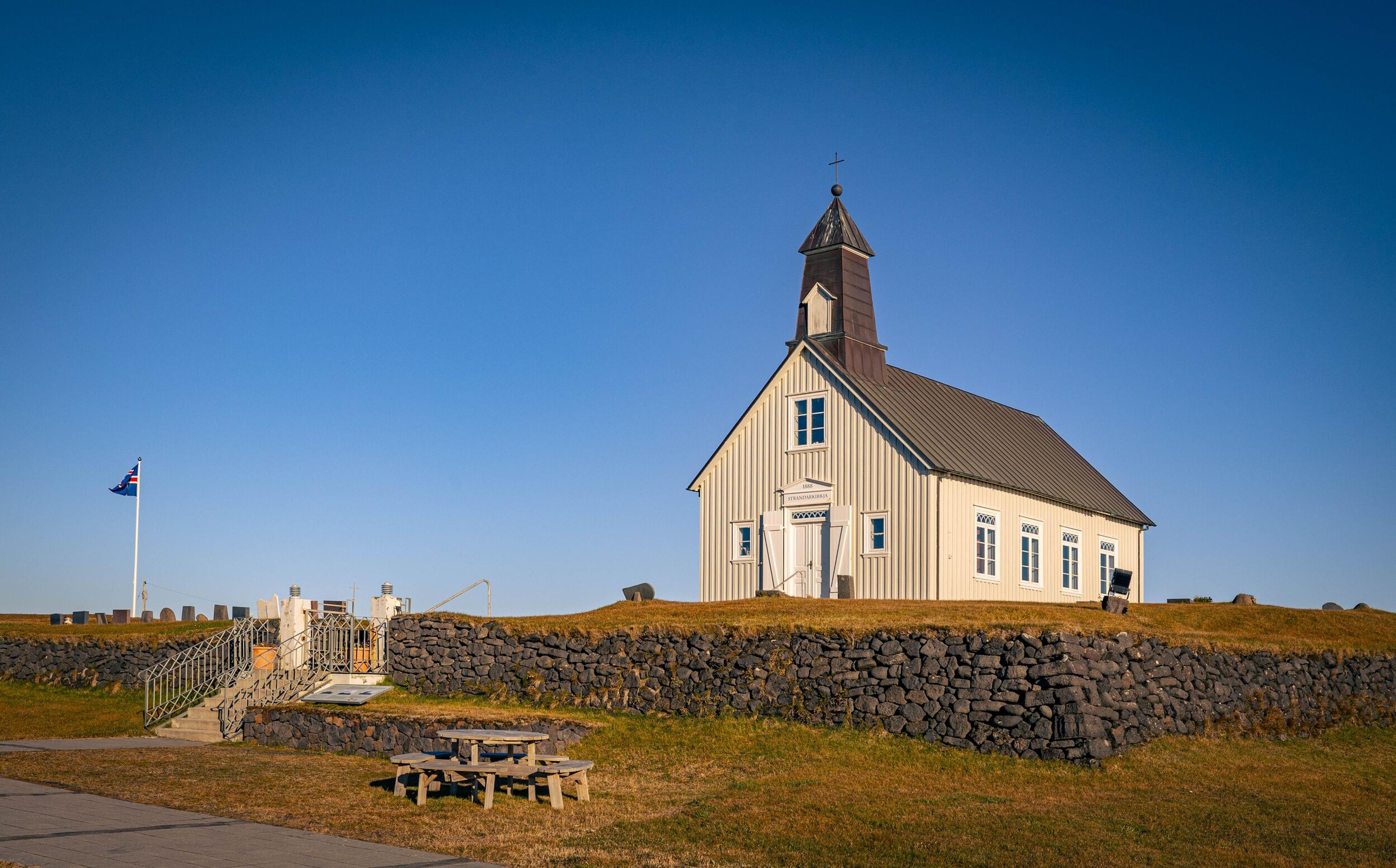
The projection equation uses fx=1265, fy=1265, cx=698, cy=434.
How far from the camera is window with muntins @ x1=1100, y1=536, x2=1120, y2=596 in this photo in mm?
37250

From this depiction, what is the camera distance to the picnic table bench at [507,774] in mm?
14961

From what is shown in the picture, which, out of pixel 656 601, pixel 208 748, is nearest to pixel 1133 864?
pixel 208 748

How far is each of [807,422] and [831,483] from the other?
6.34 feet

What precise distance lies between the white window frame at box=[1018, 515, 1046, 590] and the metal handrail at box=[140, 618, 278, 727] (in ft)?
60.7

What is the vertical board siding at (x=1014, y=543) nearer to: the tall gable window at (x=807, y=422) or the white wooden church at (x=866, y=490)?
the white wooden church at (x=866, y=490)

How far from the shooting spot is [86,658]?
97.8 ft

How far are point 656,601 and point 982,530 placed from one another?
8559mm

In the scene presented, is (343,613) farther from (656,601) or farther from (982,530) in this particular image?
(982,530)

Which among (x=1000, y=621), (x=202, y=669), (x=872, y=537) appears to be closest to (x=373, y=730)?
(x=202, y=669)

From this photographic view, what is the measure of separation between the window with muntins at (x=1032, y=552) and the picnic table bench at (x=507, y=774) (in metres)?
20.0

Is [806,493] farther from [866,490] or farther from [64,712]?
[64,712]

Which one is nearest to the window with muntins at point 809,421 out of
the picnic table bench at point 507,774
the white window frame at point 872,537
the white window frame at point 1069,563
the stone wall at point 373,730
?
the white window frame at point 872,537

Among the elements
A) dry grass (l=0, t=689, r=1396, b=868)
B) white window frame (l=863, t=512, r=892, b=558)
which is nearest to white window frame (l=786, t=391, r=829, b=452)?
white window frame (l=863, t=512, r=892, b=558)

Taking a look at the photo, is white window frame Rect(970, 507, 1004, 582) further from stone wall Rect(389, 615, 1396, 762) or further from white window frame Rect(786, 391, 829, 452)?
stone wall Rect(389, 615, 1396, 762)
